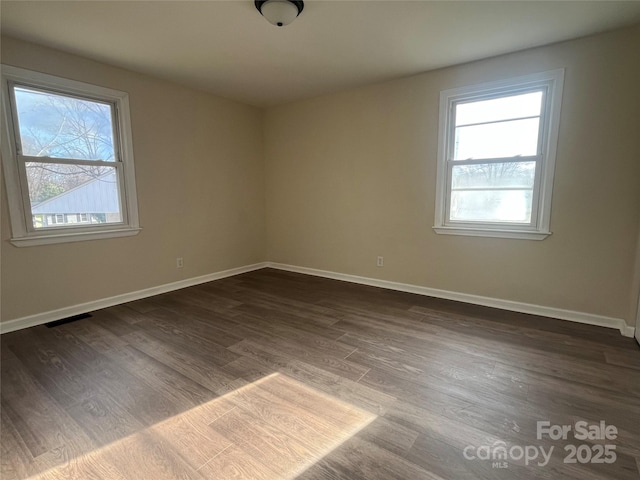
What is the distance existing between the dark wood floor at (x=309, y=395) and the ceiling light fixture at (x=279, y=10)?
2.44 meters

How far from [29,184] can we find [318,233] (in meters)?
3.17

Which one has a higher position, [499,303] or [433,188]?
[433,188]

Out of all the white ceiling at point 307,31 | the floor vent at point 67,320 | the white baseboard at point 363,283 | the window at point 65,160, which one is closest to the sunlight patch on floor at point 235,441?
the floor vent at point 67,320

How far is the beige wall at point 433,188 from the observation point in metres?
2.60

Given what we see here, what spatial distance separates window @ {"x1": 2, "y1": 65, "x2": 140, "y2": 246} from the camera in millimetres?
2666

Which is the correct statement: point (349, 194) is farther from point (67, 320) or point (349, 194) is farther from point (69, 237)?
point (67, 320)

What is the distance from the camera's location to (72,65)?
291 centimetres

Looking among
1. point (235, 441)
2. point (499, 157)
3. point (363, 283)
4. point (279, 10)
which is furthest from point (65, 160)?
point (499, 157)

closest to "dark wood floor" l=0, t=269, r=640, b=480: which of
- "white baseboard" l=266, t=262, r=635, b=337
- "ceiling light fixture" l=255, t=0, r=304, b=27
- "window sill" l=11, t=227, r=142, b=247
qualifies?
"white baseboard" l=266, t=262, r=635, b=337

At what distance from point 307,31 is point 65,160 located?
8.35ft

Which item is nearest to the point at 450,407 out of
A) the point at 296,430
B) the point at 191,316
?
the point at 296,430

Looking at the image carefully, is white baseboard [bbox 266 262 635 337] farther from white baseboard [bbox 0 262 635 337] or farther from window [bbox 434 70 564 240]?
window [bbox 434 70 564 240]

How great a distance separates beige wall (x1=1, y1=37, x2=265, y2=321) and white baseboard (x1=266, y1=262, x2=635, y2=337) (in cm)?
158

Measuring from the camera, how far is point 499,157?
122 inches
